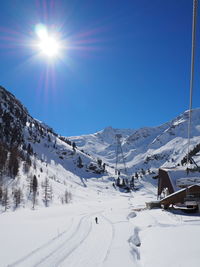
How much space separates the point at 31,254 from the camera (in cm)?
1567

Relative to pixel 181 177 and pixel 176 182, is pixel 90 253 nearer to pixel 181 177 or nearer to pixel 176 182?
pixel 176 182

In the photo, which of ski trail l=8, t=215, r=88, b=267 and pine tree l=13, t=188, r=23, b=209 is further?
pine tree l=13, t=188, r=23, b=209

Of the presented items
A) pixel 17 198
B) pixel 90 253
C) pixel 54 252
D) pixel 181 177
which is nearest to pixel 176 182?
pixel 181 177

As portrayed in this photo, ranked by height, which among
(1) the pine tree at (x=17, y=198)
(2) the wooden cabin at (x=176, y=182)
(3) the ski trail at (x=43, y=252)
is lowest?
(3) the ski trail at (x=43, y=252)

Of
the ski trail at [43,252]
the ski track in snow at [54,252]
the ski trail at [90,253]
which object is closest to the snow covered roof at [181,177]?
the ski trail at [90,253]

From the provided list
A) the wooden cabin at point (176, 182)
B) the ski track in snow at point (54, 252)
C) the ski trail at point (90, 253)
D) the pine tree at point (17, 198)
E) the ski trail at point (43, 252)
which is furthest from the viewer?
the pine tree at point (17, 198)

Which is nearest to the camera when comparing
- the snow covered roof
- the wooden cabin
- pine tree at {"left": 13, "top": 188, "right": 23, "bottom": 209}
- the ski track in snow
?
the ski track in snow

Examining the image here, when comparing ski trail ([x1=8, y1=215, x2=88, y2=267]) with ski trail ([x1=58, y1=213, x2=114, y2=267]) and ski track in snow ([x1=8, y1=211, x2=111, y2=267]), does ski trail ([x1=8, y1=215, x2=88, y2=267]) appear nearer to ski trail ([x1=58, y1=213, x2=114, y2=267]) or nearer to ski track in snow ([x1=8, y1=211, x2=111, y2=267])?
ski track in snow ([x1=8, y1=211, x2=111, y2=267])

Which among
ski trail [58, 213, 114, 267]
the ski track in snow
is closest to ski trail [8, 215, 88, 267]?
the ski track in snow

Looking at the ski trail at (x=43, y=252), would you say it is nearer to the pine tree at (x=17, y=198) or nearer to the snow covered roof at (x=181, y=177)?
the snow covered roof at (x=181, y=177)

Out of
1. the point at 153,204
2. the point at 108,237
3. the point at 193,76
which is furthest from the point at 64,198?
the point at 193,76

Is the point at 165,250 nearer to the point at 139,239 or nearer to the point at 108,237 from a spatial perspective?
the point at 139,239

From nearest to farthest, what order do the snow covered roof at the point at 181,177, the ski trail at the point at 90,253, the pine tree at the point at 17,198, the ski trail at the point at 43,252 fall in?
the ski trail at the point at 90,253
the ski trail at the point at 43,252
the snow covered roof at the point at 181,177
the pine tree at the point at 17,198

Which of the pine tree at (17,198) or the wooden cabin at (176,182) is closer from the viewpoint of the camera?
the wooden cabin at (176,182)
